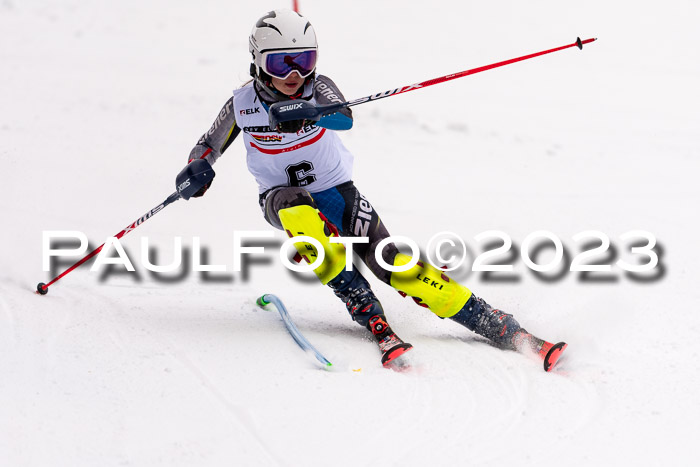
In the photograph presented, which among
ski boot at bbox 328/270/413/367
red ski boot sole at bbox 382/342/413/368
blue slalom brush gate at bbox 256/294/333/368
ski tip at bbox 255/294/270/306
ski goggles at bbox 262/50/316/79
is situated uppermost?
ski goggles at bbox 262/50/316/79

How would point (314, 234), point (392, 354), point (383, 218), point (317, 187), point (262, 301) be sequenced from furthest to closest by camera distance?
point (383, 218) < point (262, 301) < point (317, 187) < point (314, 234) < point (392, 354)

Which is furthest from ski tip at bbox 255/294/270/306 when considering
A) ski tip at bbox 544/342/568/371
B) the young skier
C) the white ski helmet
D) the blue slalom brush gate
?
ski tip at bbox 544/342/568/371

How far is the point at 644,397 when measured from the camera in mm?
3395

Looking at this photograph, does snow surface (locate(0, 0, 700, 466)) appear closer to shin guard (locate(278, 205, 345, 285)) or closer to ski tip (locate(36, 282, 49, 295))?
ski tip (locate(36, 282, 49, 295))

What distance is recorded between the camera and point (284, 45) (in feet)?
12.1

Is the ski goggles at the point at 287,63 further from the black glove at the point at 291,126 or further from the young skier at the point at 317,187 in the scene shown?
the black glove at the point at 291,126

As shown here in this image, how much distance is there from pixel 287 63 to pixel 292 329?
1280mm

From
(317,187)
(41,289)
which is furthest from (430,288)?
(41,289)

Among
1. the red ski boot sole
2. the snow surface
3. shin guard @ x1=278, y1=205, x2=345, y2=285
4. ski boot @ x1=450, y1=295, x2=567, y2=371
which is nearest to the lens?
the snow surface

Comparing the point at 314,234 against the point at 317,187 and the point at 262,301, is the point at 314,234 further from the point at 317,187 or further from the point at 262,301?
the point at 262,301

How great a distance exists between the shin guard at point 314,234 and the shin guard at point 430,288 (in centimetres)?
30

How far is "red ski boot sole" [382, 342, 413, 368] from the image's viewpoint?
12.0 ft

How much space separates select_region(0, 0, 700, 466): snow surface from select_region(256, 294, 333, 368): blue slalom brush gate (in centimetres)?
5

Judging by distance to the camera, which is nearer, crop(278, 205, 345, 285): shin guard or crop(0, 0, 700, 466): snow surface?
crop(0, 0, 700, 466): snow surface
